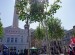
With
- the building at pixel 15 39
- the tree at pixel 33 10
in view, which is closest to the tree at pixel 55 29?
the tree at pixel 33 10

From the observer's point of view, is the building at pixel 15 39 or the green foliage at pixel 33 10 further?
the building at pixel 15 39

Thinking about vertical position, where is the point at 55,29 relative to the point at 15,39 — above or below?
below

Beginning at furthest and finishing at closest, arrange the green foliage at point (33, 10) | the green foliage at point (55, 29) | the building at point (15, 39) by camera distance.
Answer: the building at point (15, 39) → the green foliage at point (55, 29) → the green foliage at point (33, 10)

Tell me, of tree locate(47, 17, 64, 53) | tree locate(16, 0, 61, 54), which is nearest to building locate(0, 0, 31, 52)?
tree locate(47, 17, 64, 53)

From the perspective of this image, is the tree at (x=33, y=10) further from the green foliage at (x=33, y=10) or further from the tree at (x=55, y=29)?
the tree at (x=55, y=29)

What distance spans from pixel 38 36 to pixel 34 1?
1179 inches

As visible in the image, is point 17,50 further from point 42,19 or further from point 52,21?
point 42,19

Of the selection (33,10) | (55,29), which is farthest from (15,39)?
(33,10)

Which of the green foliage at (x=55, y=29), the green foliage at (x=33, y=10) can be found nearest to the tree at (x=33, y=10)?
the green foliage at (x=33, y=10)

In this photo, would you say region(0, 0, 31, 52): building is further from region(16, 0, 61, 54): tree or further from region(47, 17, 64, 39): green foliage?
region(16, 0, 61, 54): tree

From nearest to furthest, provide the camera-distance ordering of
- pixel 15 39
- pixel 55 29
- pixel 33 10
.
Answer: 1. pixel 33 10
2. pixel 55 29
3. pixel 15 39

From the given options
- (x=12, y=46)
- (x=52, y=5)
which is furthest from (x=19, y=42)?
(x=52, y=5)

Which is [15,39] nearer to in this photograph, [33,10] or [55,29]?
[55,29]

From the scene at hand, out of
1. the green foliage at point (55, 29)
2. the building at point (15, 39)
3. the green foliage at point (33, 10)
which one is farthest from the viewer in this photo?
the building at point (15, 39)
